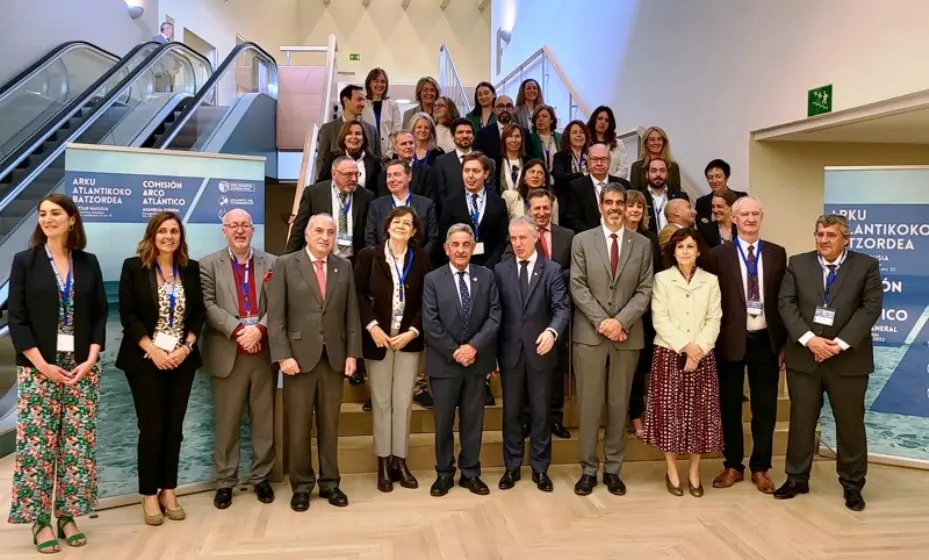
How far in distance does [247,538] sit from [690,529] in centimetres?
219

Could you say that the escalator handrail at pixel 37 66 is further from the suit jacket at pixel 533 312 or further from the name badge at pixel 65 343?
the suit jacket at pixel 533 312

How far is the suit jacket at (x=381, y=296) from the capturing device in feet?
12.9

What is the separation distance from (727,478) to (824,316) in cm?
110

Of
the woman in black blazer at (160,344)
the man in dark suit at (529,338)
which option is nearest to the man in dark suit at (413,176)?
the man in dark suit at (529,338)

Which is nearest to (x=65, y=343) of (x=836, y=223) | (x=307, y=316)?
(x=307, y=316)

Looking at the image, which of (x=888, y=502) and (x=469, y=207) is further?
(x=469, y=207)

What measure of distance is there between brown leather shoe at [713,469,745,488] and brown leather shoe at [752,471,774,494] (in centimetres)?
10

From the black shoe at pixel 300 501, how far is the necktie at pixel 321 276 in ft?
3.50

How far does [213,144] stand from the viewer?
26.1 ft

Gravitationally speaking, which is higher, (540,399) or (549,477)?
(540,399)

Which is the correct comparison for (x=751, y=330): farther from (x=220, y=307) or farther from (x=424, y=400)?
(x=220, y=307)

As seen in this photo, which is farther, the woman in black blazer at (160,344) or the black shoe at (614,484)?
the black shoe at (614,484)

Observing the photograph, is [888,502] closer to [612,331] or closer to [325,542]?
[612,331]

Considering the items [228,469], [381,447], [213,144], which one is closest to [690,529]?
[381,447]
